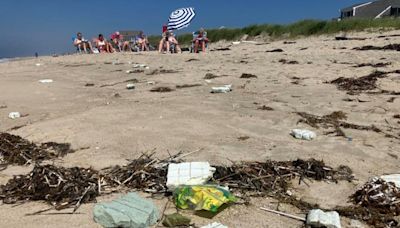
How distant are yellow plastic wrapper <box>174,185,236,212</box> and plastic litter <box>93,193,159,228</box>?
22cm

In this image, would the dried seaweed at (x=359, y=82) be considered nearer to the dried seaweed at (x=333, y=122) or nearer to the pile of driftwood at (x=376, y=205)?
the dried seaweed at (x=333, y=122)

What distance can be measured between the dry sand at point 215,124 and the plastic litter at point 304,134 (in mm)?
68

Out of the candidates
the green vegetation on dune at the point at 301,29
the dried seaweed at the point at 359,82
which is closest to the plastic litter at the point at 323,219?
the dried seaweed at the point at 359,82

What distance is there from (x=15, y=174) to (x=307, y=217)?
2.55 meters

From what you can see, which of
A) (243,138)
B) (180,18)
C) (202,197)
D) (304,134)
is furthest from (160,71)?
(180,18)

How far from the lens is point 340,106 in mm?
6242

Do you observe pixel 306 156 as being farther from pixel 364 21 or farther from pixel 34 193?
pixel 364 21

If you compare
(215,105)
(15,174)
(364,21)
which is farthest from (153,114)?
(364,21)

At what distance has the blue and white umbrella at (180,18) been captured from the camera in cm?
2034

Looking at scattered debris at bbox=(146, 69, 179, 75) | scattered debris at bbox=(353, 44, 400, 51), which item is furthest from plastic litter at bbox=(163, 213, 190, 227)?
scattered debris at bbox=(353, 44, 400, 51)

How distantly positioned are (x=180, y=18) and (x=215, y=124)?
51.9ft

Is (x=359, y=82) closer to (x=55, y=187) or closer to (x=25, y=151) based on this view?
(x=25, y=151)

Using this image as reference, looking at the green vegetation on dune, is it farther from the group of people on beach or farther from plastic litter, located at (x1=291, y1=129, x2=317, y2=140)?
plastic litter, located at (x1=291, y1=129, x2=317, y2=140)

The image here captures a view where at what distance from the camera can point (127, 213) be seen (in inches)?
117
